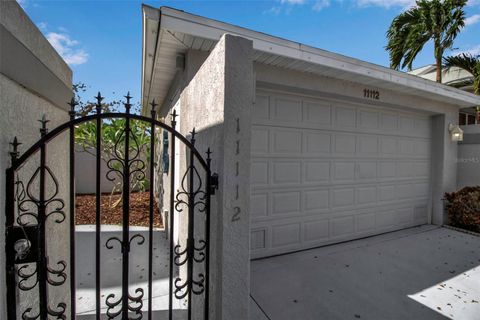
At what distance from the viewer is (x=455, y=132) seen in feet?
20.6

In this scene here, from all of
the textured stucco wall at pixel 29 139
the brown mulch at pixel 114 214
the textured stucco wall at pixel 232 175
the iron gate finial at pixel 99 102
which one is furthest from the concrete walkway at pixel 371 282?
the brown mulch at pixel 114 214

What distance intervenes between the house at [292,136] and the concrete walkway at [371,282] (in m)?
0.55

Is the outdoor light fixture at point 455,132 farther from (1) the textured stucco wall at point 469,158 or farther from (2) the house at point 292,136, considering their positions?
(1) the textured stucco wall at point 469,158

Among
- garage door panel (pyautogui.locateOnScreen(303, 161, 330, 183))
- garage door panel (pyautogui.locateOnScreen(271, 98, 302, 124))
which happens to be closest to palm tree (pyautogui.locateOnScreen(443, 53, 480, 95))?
garage door panel (pyautogui.locateOnScreen(303, 161, 330, 183))

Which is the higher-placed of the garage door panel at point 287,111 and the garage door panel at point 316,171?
the garage door panel at point 287,111

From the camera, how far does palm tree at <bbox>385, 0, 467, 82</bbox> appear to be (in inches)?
328

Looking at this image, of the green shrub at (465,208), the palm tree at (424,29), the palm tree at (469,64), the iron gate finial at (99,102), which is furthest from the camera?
the palm tree at (424,29)

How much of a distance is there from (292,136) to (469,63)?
8.84 meters

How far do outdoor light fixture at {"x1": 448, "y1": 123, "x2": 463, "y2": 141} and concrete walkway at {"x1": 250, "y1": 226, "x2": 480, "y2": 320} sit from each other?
8.71 feet

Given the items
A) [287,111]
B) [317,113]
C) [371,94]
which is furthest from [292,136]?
[371,94]

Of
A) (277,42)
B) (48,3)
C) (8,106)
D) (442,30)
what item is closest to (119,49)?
(48,3)

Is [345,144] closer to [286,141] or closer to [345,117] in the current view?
[345,117]

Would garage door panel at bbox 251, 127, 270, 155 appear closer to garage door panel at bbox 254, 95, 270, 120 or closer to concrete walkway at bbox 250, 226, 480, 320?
garage door panel at bbox 254, 95, 270, 120

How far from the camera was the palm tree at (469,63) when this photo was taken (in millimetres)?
8205
